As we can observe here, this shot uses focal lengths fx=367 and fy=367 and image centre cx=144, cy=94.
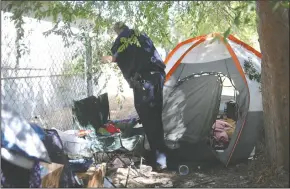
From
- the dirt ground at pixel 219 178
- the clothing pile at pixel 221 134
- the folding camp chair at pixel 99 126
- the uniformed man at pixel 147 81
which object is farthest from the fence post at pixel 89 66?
the clothing pile at pixel 221 134

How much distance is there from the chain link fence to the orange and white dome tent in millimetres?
1282

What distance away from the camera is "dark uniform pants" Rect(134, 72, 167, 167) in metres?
4.38

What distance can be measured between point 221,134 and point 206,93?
0.71 meters

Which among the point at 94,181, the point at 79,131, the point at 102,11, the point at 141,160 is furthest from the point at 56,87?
the point at 102,11

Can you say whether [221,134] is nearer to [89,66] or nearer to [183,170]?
[183,170]

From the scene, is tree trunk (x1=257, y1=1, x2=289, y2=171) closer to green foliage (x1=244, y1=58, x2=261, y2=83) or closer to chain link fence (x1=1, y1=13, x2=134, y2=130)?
green foliage (x1=244, y1=58, x2=261, y2=83)

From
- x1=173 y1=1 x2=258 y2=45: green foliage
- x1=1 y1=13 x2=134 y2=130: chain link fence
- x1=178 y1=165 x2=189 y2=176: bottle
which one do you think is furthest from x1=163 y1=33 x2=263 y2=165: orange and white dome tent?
x1=173 y1=1 x2=258 y2=45: green foliage

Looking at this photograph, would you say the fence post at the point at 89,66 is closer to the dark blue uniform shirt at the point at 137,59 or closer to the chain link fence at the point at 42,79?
the chain link fence at the point at 42,79

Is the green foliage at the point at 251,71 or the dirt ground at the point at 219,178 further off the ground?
the green foliage at the point at 251,71

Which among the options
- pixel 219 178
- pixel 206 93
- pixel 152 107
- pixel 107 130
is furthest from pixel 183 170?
pixel 206 93

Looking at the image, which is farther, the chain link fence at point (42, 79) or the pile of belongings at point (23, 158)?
the chain link fence at point (42, 79)

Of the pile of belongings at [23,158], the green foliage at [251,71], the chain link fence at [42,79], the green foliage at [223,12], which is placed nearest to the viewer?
the green foliage at [223,12]

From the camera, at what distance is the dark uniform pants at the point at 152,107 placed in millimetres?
4379

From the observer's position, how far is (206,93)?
5719mm
